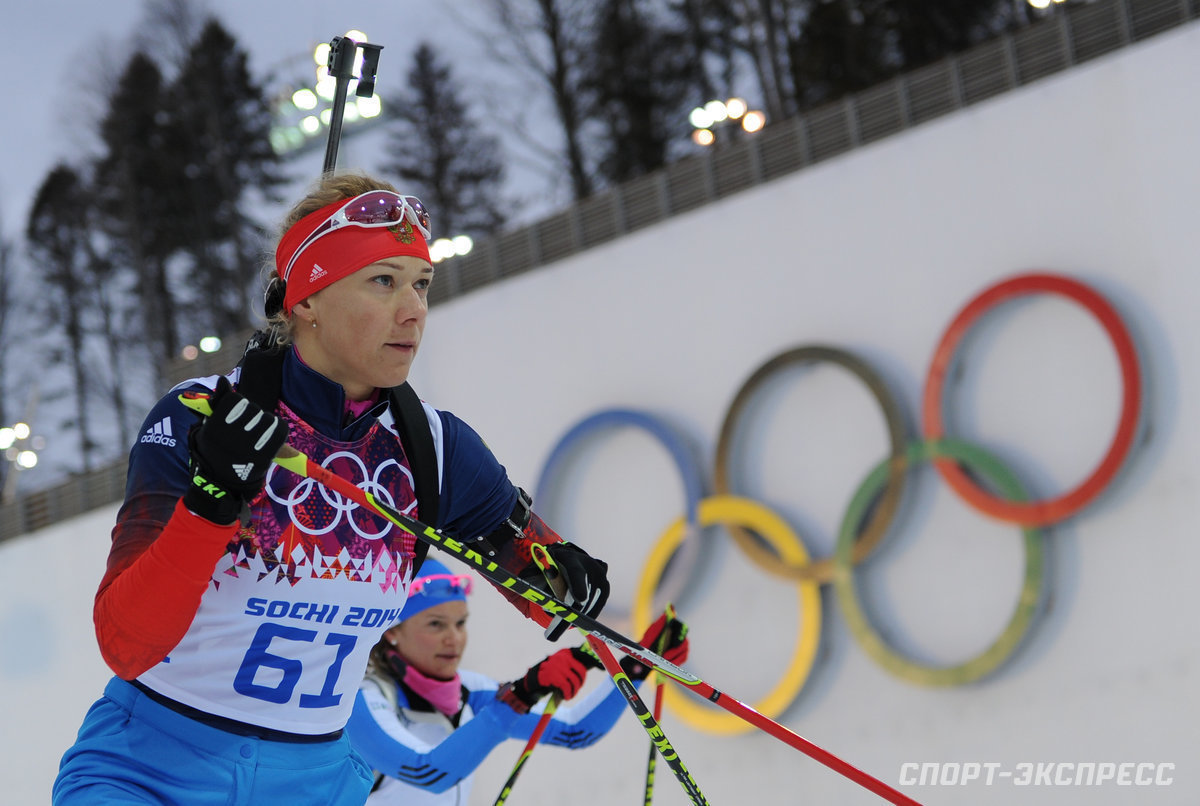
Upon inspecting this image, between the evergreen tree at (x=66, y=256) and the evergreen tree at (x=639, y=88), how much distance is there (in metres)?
9.42

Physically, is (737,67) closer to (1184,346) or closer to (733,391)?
(733,391)

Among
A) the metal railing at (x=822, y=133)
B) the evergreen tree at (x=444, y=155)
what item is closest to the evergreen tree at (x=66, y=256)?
the evergreen tree at (x=444, y=155)

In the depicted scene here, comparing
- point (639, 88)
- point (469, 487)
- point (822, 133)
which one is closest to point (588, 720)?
point (469, 487)

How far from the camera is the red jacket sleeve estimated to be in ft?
5.32

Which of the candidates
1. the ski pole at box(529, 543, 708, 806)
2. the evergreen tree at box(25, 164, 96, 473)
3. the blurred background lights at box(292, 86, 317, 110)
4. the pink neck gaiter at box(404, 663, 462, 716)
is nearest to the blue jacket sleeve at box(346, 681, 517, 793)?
the pink neck gaiter at box(404, 663, 462, 716)

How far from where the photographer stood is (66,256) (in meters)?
20.5

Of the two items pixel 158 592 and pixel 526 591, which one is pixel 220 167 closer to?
pixel 526 591

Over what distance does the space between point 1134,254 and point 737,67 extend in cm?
936

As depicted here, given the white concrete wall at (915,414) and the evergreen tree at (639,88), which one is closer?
the white concrete wall at (915,414)

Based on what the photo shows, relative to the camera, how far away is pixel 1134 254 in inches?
234

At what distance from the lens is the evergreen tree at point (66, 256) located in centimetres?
1992

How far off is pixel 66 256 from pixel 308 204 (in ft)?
65.5

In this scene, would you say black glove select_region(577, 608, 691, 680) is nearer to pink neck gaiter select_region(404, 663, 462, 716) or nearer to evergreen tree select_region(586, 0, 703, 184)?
pink neck gaiter select_region(404, 663, 462, 716)

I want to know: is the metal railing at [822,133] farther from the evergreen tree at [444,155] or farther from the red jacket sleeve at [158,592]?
the evergreen tree at [444,155]
